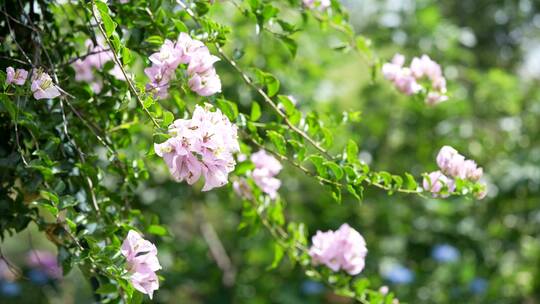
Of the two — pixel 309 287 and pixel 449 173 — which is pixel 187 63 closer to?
pixel 449 173

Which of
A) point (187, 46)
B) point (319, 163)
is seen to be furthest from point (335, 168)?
point (187, 46)

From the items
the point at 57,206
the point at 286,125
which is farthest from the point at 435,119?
the point at 57,206

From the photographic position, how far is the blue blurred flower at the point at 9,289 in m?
2.86

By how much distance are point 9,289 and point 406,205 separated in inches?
62.4

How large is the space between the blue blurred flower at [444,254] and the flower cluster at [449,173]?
1789 millimetres

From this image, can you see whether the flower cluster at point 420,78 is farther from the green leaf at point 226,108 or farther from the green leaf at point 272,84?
the green leaf at point 226,108

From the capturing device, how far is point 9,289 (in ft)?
9.39

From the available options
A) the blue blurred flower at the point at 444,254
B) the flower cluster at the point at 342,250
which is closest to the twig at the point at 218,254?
the blue blurred flower at the point at 444,254

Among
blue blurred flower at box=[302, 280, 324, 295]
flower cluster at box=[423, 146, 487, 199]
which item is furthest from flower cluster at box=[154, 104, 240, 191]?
blue blurred flower at box=[302, 280, 324, 295]

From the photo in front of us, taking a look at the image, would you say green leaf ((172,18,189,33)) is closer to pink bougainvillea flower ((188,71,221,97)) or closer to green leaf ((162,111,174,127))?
pink bougainvillea flower ((188,71,221,97))

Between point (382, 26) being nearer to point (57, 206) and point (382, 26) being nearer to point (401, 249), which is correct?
point (401, 249)

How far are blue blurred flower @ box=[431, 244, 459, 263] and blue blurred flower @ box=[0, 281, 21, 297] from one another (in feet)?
5.41

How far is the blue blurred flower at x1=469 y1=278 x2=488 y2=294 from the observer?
271 cm

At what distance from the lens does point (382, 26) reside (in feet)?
8.63
